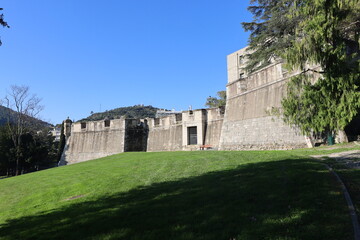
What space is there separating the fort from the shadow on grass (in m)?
5.63

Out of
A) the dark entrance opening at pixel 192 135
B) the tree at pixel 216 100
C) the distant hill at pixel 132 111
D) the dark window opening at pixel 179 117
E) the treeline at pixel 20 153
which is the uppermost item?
the distant hill at pixel 132 111

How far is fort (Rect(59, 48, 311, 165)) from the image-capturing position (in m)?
16.1

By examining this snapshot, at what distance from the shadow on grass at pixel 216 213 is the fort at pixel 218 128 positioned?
5630 mm

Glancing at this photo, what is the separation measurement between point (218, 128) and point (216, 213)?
743 inches

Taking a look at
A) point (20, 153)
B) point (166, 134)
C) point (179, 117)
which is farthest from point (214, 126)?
point (20, 153)

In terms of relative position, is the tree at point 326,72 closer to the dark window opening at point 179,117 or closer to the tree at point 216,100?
the dark window opening at point 179,117

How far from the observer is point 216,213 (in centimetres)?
427

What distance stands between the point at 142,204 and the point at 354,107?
6.00 m

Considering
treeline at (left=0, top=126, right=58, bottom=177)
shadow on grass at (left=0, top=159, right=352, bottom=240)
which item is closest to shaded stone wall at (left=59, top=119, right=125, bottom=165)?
treeline at (left=0, top=126, right=58, bottom=177)

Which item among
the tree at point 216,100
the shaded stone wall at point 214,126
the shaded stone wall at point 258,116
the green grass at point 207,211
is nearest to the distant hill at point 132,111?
the tree at point 216,100

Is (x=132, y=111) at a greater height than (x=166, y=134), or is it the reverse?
(x=132, y=111)

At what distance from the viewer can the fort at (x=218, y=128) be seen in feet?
52.7

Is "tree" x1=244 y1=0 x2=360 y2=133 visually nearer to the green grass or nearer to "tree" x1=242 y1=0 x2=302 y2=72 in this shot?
the green grass

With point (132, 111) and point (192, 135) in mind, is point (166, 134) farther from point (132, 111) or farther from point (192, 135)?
point (132, 111)
